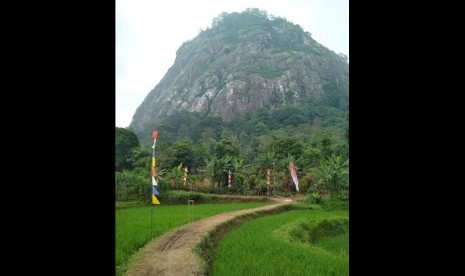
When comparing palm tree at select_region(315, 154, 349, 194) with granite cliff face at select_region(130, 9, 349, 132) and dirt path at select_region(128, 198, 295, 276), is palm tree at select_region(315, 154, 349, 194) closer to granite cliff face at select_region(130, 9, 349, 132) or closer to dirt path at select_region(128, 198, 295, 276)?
A: dirt path at select_region(128, 198, 295, 276)

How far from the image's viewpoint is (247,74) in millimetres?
62062

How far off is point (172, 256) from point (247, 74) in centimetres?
5793

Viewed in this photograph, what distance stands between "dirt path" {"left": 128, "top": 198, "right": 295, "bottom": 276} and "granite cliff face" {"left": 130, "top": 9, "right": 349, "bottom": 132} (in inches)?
1874

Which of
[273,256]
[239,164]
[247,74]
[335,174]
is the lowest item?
[273,256]

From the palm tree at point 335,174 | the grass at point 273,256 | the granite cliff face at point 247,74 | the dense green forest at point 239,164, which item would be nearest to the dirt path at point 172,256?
the grass at point 273,256

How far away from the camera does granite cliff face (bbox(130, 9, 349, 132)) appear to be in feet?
191

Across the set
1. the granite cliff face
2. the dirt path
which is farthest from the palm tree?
the granite cliff face

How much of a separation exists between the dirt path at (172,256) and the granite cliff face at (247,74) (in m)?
47.6

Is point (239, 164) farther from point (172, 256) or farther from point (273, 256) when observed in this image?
point (172, 256)

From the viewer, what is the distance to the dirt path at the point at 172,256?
4730 mm

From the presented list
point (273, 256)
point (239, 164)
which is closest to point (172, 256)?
point (273, 256)
